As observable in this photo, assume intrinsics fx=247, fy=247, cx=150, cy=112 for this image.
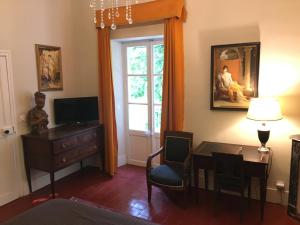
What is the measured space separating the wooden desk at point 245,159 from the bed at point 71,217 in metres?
1.43

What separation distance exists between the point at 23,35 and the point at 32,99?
0.89 metres

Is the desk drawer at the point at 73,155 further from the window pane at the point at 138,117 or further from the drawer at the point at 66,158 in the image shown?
the window pane at the point at 138,117

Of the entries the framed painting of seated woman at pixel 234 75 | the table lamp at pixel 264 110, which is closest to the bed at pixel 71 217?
the table lamp at pixel 264 110

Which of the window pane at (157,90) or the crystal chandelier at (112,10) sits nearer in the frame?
the crystal chandelier at (112,10)

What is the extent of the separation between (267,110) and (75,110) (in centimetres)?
277

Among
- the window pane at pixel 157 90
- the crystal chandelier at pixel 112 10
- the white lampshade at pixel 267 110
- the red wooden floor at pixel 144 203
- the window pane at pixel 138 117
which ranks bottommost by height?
the red wooden floor at pixel 144 203

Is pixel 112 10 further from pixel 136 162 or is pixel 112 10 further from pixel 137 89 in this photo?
pixel 136 162

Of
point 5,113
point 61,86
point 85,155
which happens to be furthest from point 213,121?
point 5,113

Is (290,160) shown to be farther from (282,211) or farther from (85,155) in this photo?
(85,155)

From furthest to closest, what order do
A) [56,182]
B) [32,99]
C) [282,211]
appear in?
[56,182] < [32,99] < [282,211]

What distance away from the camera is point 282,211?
9.69 feet

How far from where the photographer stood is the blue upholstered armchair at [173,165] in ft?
9.86

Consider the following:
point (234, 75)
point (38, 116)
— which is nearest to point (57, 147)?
point (38, 116)

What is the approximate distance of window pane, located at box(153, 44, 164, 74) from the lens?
4.03 metres
